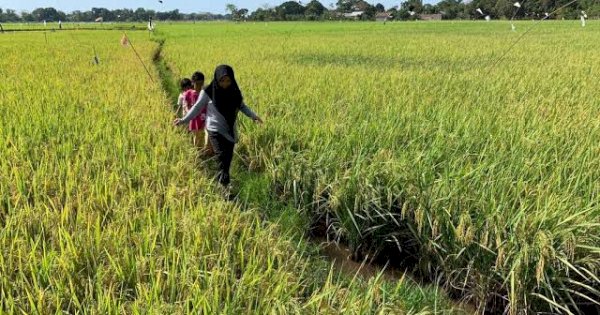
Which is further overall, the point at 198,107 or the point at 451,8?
the point at 451,8

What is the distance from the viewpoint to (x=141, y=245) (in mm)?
1933

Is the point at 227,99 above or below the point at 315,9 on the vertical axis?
below

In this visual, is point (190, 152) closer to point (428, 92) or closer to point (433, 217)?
point (433, 217)

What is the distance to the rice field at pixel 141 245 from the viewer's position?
1636mm

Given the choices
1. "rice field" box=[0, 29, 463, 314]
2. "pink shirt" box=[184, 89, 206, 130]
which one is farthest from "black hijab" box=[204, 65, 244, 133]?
"pink shirt" box=[184, 89, 206, 130]

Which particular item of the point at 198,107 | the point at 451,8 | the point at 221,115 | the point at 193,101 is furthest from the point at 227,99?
the point at 451,8

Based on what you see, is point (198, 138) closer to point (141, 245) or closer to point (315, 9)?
point (141, 245)

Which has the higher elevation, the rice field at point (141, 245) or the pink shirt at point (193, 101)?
the pink shirt at point (193, 101)

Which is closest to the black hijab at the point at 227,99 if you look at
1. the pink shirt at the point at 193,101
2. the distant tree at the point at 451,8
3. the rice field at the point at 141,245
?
the rice field at the point at 141,245

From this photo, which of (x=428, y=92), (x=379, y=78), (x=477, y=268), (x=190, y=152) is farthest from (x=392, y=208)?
(x=379, y=78)

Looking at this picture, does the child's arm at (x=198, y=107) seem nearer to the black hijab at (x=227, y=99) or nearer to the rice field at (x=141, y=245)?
the black hijab at (x=227, y=99)

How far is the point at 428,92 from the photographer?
5.91m

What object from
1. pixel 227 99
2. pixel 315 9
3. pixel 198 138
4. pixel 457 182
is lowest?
pixel 198 138

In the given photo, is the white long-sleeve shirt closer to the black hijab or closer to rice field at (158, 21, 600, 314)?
the black hijab
